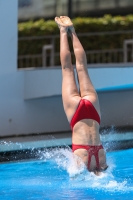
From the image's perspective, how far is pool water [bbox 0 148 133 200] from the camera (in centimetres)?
635

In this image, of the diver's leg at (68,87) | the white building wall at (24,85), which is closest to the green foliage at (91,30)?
the white building wall at (24,85)

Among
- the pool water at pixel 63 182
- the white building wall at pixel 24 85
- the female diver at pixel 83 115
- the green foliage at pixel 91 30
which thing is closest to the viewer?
the pool water at pixel 63 182

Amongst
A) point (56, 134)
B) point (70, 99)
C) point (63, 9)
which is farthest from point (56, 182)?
point (63, 9)

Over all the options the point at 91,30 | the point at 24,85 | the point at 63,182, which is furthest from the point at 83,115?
the point at 91,30

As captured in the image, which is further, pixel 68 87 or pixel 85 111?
pixel 68 87

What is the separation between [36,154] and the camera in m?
9.22

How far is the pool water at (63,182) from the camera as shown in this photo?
6348 millimetres

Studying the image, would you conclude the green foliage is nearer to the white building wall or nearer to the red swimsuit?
the white building wall

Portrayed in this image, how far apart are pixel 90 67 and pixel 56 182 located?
3867mm

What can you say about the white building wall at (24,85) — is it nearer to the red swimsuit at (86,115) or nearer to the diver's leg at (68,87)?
the diver's leg at (68,87)

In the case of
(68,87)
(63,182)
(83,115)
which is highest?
(68,87)

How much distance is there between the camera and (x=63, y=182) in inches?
279

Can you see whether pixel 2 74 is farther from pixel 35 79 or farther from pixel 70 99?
pixel 70 99

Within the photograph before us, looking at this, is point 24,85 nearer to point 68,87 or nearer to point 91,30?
point 91,30
